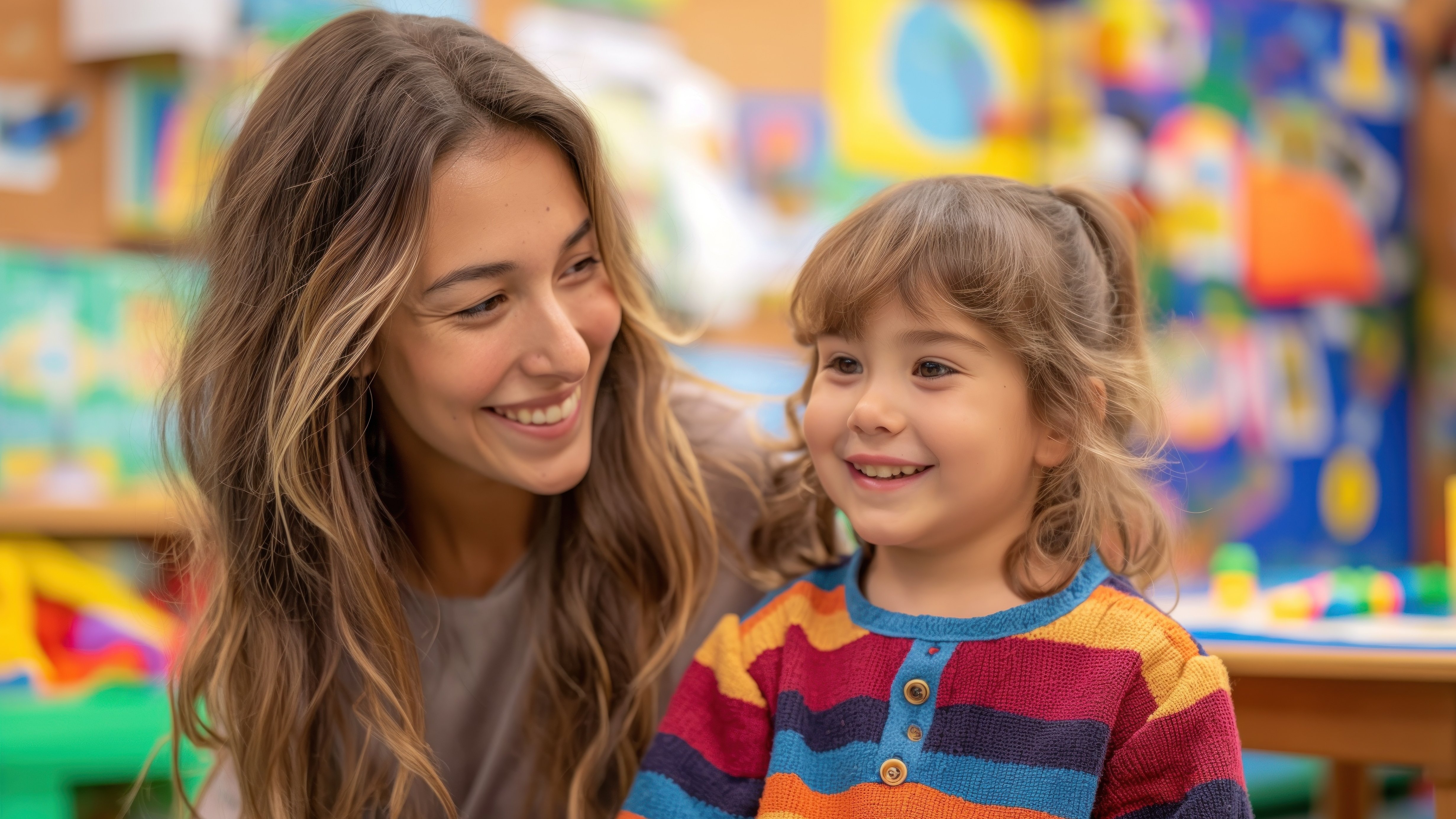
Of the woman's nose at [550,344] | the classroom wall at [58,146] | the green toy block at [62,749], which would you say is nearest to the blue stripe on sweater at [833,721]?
the woman's nose at [550,344]

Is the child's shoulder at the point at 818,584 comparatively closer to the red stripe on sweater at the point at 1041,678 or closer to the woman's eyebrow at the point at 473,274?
the red stripe on sweater at the point at 1041,678

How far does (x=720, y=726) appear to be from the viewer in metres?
1.00

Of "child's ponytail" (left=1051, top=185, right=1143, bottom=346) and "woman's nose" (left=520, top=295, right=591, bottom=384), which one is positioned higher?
"child's ponytail" (left=1051, top=185, right=1143, bottom=346)

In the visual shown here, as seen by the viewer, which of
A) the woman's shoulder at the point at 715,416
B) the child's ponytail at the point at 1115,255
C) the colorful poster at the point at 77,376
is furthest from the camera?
the colorful poster at the point at 77,376

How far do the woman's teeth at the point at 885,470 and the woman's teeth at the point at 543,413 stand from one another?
1.04 feet

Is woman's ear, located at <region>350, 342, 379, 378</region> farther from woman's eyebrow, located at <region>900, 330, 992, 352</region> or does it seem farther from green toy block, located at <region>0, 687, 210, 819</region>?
green toy block, located at <region>0, 687, 210, 819</region>

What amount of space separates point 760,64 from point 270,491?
1975 mm

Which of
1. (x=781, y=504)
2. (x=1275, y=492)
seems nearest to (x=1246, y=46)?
(x=1275, y=492)

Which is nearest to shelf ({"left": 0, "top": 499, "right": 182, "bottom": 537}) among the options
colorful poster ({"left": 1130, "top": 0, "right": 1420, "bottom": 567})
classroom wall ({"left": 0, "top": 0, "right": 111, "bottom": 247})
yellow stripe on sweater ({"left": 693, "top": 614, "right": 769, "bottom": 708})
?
classroom wall ({"left": 0, "top": 0, "right": 111, "bottom": 247})

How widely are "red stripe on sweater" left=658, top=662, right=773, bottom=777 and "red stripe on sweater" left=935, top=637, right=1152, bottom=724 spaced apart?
164 millimetres

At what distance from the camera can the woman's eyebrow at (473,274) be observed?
3.47 feet

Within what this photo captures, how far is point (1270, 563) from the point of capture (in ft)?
9.82

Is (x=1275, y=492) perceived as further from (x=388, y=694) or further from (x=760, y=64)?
(x=388, y=694)

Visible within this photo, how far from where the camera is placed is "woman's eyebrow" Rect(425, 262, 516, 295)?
1059 millimetres
